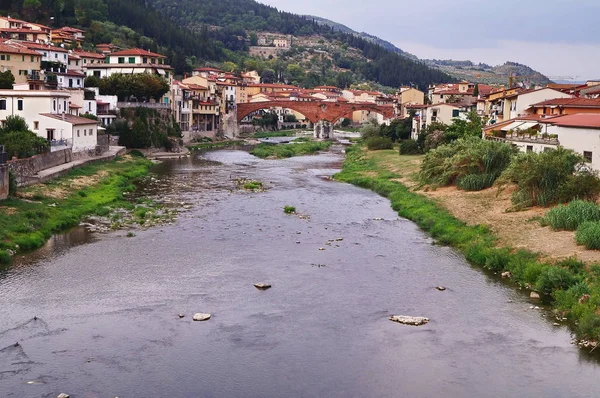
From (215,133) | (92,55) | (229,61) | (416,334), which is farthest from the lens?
(229,61)

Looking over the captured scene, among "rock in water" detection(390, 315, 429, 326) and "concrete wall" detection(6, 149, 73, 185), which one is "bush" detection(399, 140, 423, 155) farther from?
"rock in water" detection(390, 315, 429, 326)

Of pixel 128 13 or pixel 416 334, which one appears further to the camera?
pixel 128 13

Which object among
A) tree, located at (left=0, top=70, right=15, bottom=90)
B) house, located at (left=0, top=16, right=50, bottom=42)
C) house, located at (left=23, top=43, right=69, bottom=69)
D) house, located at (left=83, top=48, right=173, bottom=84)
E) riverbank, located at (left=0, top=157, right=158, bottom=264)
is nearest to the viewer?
riverbank, located at (left=0, top=157, right=158, bottom=264)

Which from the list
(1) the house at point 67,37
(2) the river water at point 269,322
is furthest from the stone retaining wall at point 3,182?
(1) the house at point 67,37

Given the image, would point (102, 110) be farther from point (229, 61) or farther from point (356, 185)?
point (229, 61)

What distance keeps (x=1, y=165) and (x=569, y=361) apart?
2188cm

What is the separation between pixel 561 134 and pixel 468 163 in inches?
217

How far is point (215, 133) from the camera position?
282 ft

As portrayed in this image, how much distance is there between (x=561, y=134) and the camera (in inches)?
1314

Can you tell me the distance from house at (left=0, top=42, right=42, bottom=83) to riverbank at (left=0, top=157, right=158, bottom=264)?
13.4 meters

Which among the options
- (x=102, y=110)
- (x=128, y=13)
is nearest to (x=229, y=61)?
(x=128, y=13)

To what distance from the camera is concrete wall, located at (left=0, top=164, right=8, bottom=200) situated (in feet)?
92.2

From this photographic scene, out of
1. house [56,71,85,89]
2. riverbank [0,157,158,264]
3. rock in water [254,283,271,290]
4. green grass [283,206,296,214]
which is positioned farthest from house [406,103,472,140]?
rock in water [254,283,271,290]

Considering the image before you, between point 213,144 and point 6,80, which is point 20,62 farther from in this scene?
point 213,144
